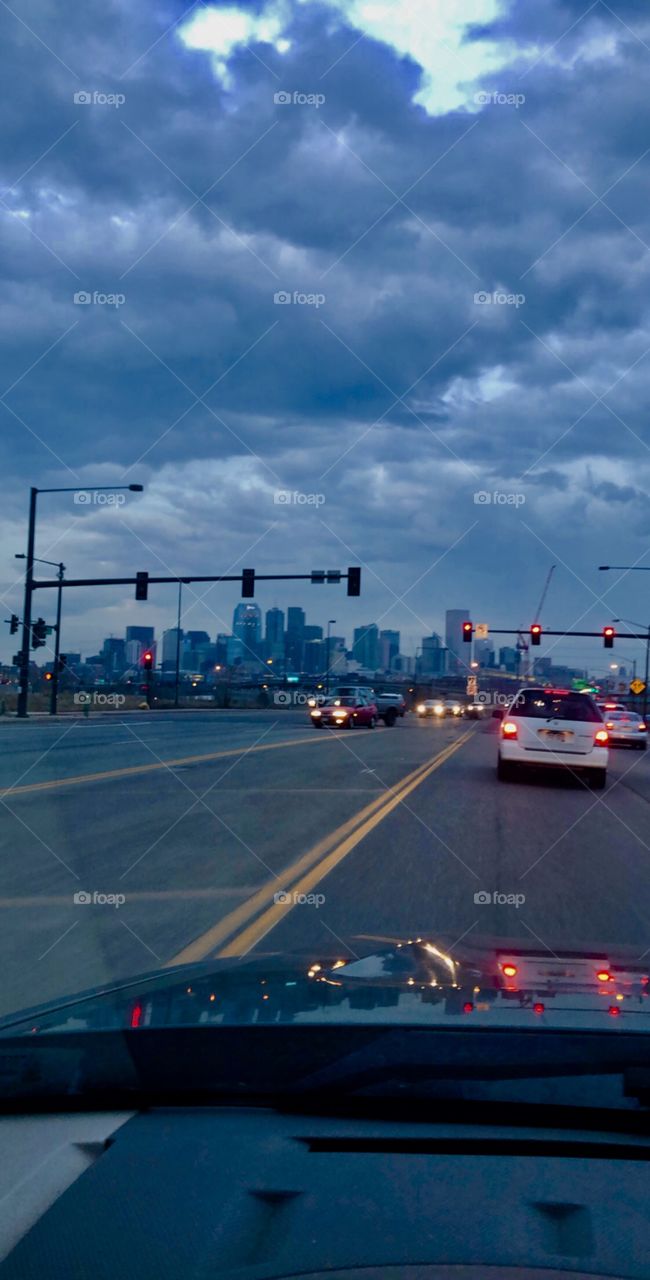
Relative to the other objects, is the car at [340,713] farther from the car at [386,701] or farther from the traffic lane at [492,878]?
the traffic lane at [492,878]

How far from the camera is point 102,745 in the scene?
28688mm

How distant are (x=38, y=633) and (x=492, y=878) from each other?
38.9m

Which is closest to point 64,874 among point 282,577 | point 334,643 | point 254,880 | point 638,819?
point 254,880

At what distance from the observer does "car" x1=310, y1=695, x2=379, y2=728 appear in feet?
151

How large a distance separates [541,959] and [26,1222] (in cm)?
292

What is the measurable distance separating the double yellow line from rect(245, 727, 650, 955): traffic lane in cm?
13

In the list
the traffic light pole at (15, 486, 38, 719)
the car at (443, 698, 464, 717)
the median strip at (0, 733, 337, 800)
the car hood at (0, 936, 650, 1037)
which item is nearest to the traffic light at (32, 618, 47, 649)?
the traffic light pole at (15, 486, 38, 719)

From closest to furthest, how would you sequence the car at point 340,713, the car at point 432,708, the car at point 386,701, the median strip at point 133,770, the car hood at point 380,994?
the car hood at point 380,994, the median strip at point 133,770, the car at point 340,713, the car at point 386,701, the car at point 432,708

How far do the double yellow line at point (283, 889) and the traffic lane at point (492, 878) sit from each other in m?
0.13

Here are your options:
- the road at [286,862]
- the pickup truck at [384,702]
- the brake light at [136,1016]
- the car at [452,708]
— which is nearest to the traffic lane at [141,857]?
the road at [286,862]

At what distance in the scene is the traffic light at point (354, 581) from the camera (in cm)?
3988

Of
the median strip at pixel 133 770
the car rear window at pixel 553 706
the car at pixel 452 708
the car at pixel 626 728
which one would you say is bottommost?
the car at pixel 452 708

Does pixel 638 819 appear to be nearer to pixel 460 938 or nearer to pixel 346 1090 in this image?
pixel 460 938

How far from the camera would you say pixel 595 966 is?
4852mm
